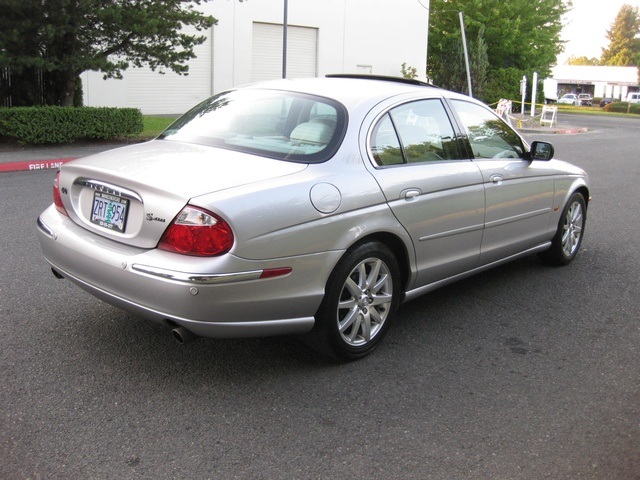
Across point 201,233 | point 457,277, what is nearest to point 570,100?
point 457,277

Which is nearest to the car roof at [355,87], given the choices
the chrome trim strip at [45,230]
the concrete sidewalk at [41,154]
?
the chrome trim strip at [45,230]

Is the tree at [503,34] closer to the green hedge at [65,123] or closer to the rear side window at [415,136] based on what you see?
the green hedge at [65,123]

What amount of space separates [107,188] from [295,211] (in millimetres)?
1048

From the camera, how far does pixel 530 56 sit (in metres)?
46.6

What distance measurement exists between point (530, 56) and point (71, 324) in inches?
1820

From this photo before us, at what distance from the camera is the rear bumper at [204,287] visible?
352 centimetres

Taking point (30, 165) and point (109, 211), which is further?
point (30, 165)

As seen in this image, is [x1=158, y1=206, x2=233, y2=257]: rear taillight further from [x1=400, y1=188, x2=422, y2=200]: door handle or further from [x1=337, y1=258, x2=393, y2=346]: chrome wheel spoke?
[x1=400, y1=188, x2=422, y2=200]: door handle

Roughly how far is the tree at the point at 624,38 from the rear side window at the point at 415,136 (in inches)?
5123

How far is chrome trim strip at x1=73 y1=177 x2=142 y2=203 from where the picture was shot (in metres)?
3.77

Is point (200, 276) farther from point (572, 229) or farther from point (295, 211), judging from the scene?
point (572, 229)

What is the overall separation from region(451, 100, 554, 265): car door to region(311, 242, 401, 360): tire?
113cm

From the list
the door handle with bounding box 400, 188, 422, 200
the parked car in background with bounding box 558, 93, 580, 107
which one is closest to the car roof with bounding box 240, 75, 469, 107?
the door handle with bounding box 400, 188, 422, 200

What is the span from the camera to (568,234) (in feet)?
21.3
